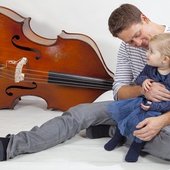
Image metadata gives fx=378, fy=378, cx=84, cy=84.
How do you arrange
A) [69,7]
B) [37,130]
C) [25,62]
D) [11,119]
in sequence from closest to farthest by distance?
[37,130]
[11,119]
[25,62]
[69,7]

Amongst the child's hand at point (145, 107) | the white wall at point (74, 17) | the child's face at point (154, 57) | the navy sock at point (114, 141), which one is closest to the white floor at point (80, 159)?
the navy sock at point (114, 141)

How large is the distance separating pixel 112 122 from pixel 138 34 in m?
0.39

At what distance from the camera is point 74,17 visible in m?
2.33

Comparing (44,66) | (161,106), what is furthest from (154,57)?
(44,66)

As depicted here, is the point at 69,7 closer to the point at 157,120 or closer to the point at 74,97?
the point at 74,97

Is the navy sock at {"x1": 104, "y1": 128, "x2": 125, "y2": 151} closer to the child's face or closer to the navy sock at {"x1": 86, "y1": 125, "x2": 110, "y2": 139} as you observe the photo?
the navy sock at {"x1": 86, "y1": 125, "x2": 110, "y2": 139}

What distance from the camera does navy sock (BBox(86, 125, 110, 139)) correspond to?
157cm

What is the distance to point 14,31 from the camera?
6.51 feet

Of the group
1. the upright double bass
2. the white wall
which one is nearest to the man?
the upright double bass

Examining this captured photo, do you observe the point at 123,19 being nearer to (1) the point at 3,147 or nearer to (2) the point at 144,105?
(2) the point at 144,105

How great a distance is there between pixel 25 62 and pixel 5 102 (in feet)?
0.80

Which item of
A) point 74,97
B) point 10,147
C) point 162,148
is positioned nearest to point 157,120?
point 162,148

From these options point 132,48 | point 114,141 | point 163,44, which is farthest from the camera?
point 132,48

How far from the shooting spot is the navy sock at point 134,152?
134cm
